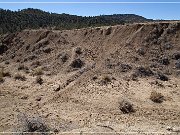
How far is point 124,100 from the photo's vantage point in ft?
56.6

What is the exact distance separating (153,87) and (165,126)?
6228 millimetres

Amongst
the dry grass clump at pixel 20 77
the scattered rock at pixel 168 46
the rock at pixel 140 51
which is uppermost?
the scattered rock at pixel 168 46

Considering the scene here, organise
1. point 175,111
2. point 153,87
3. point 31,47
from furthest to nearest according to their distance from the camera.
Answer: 1. point 31,47
2. point 153,87
3. point 175,111

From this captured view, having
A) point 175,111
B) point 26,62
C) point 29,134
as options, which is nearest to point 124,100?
point 175,111

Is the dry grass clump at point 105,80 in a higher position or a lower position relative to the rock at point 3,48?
lower

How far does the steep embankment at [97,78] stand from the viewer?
1563 centimetres

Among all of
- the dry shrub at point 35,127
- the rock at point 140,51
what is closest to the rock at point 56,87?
the dry shrub at point 35,127

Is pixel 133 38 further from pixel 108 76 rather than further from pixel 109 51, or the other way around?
pixel 108 76

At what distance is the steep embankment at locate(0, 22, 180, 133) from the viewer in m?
15.6

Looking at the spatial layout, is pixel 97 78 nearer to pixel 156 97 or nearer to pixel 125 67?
pixel 125 67

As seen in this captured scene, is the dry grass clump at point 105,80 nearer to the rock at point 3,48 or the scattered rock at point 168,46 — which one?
the scattered rock at point 168,46

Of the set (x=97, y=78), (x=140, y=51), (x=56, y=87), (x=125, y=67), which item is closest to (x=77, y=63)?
(x=125, y=67)

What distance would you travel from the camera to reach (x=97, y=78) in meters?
21.5

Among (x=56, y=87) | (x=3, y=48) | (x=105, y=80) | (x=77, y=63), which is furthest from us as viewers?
(x=3, y=48)
